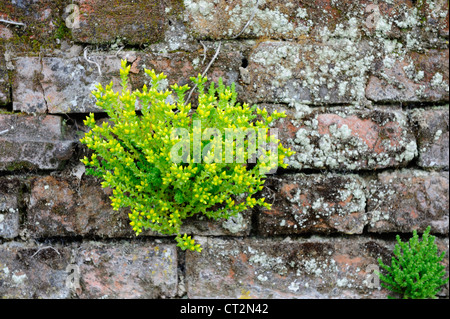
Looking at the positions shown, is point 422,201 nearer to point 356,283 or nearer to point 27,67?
point 356,283

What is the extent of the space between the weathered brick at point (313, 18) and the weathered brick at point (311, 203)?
560 mm

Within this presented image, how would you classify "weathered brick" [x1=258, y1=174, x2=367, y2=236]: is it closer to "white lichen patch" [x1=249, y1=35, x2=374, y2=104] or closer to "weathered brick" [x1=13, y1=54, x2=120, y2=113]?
"white lichen patch" [x1=249, y1=35, x2=374, y2=104]

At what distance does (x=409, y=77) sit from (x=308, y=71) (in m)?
0.40

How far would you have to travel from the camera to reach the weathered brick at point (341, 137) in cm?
146

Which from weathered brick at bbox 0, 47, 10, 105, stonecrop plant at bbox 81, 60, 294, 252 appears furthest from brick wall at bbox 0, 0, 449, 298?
stonecrop plant at bbox 81, 60, 294, 252

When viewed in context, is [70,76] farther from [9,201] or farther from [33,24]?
[9,201]

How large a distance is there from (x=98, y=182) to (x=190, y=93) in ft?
1.60

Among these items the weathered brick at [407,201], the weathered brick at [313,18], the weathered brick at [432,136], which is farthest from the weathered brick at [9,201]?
the weathered brick at [432,136]

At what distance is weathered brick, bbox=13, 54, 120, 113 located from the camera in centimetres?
143

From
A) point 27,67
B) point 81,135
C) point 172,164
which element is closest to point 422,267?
point 172,164

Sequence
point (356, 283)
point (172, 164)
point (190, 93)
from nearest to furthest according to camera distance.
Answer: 1. point (172, 164)
2. point (190, 93)
3. point (356, 283)

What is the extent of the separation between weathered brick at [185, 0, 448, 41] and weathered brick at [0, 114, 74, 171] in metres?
0.66

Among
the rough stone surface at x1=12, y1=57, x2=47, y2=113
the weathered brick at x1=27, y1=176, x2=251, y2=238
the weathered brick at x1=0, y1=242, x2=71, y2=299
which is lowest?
the weathered brick at x1=0, y1=242, x2=71, y2=299

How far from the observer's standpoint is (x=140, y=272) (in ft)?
4.81
